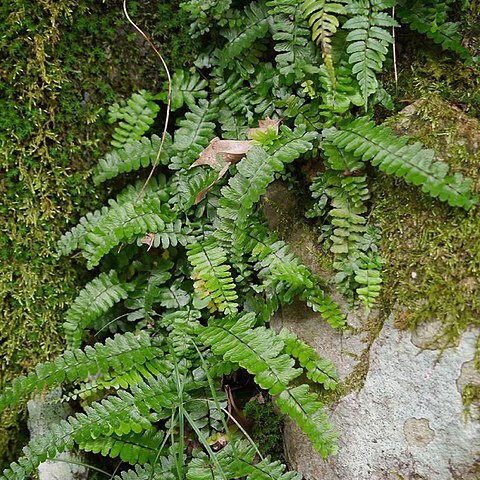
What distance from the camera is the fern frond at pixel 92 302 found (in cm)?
303

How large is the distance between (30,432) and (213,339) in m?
1.26

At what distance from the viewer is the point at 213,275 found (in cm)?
282

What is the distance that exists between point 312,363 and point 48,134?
190 cm

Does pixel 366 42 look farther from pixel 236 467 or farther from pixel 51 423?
pixel 51 423

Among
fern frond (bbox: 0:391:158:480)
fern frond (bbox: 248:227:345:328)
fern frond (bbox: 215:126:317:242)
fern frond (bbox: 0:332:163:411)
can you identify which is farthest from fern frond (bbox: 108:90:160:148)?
fern frond (bbox: 0:391:158:480)

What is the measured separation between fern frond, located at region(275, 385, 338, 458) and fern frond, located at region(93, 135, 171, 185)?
149cm

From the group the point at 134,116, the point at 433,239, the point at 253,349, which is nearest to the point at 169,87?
the point at 134,116

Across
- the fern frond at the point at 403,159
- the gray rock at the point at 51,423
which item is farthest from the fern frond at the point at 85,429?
the fern frond at the point at 403,159

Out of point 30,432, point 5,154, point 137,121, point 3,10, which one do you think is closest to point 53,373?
point 30,432

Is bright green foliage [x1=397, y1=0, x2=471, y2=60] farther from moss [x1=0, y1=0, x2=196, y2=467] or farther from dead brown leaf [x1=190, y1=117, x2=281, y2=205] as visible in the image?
moss [x1=0, y1=0, x2=196, y2=467]

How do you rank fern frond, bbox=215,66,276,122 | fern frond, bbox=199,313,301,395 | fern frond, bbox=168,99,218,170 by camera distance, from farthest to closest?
fern frond, bbox=168,99,218,170 → fern frond, bbox=215,66,276,122 → fern frond, bbox=199,313,301,395

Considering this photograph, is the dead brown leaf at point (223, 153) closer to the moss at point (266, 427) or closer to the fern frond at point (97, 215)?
the fern frond at point (97, 215)

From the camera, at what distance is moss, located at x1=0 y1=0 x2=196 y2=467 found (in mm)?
3029

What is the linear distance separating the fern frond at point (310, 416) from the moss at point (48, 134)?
1428 mm
